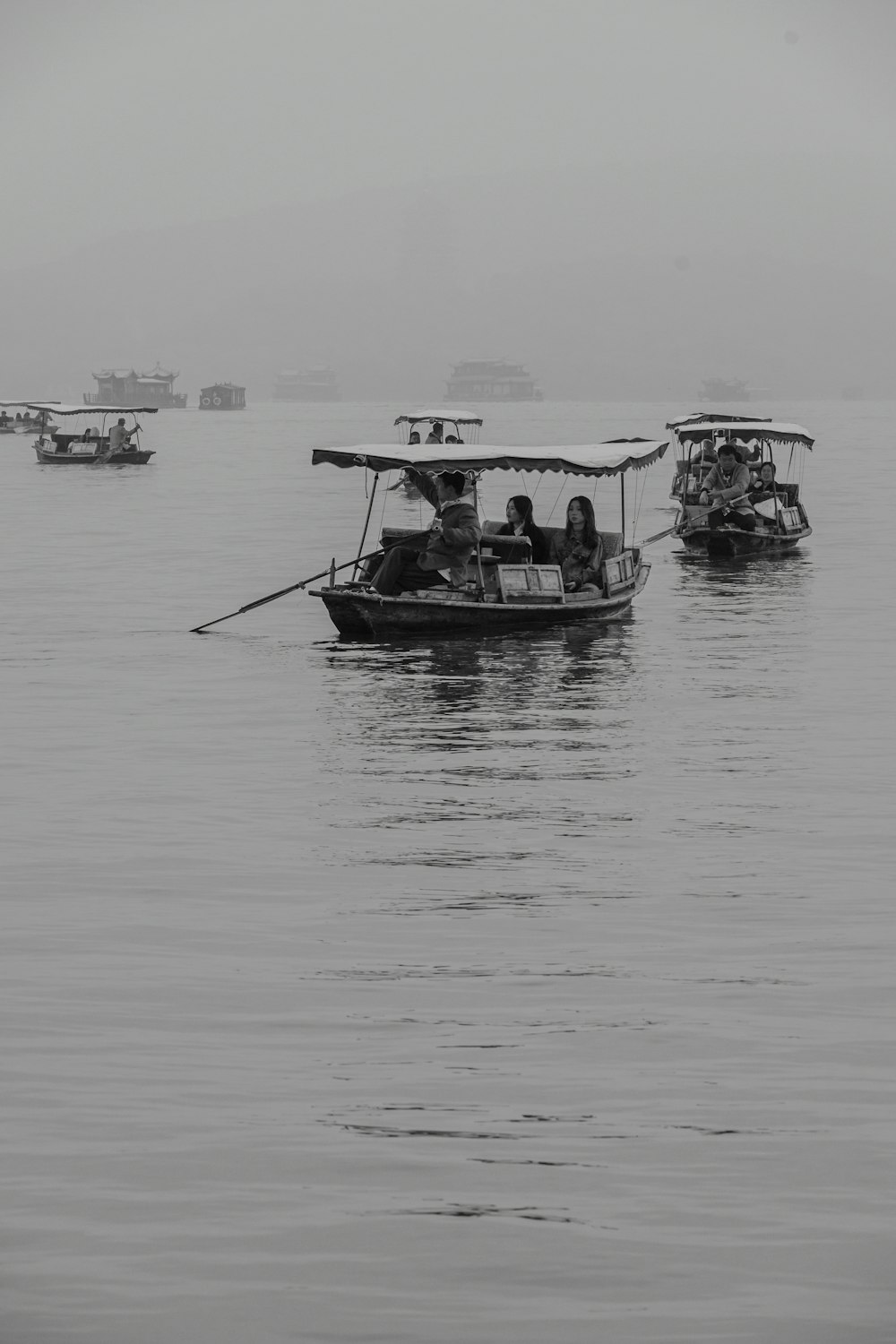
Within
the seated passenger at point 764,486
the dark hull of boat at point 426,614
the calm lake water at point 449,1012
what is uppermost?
the seated passenger at point 764,486

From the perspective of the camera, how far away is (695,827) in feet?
42.0

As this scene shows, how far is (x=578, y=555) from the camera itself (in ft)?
78.8

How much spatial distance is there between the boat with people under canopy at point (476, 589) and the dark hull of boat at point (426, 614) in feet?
0.03

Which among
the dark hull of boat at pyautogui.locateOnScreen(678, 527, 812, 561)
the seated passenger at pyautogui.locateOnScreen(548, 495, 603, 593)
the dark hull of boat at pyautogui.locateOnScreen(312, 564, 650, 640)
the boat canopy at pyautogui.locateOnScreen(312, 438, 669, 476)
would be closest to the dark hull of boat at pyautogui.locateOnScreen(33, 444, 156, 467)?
the dark hull of boat at pyautogui.locateOnScreen(678, 527, 812, 561)

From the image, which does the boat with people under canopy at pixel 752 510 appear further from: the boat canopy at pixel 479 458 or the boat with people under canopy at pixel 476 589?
the boat with people under canopy at pixel 476 589

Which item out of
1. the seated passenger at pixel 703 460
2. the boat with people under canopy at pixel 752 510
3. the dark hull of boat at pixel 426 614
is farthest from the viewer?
the seated passenger at pixel 703 460

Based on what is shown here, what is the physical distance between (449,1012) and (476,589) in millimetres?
14159

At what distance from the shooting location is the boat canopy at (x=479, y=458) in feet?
73.5

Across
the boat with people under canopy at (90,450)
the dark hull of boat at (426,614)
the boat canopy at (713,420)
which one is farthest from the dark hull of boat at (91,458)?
the dark hull of boat at (426,614)

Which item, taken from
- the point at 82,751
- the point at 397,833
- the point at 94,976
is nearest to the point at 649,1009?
the point at 94,976

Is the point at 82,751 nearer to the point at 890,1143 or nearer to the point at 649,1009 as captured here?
the point at 649,1009

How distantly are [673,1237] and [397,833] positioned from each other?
258 inches

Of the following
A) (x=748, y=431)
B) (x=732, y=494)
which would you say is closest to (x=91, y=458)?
(x=748, y=431)

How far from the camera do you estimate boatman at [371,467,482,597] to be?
71.9 ft
